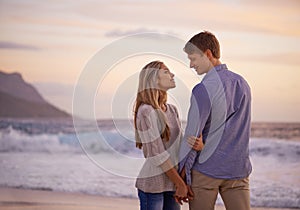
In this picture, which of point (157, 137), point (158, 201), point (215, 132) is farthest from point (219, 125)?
point (158, 201)

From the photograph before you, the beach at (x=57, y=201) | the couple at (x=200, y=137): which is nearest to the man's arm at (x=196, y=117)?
the couple at (x=200, y=137)

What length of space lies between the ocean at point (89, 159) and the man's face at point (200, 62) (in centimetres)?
222

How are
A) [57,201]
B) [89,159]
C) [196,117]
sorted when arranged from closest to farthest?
[196,117]
[57,201]
[89,159]

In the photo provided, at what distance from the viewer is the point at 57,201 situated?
15.6 feet

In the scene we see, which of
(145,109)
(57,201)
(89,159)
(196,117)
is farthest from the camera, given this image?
(89,159)

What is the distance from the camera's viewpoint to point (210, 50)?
8.20ft

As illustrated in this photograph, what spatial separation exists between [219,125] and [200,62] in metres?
0.26

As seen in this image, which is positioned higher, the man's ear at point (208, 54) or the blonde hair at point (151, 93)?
the man's ear at point (208, 54)

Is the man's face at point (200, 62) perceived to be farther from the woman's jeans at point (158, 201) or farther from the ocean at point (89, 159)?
the ocean at point (89, 159)

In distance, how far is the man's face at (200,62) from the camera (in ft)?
8.25

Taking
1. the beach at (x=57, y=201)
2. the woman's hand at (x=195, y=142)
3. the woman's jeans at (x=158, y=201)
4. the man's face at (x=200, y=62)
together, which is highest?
the man's face at (x=200, y=62)

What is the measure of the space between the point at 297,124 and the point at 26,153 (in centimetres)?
233

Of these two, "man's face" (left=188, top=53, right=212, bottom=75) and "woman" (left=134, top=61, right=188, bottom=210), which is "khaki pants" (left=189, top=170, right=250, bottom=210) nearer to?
"woman" (left=134, top=61, right=188, bottom=210)

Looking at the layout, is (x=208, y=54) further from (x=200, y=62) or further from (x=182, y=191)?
(x=182, y=191)
